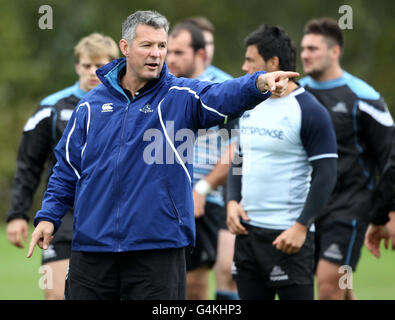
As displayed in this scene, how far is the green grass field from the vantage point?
10328 mm

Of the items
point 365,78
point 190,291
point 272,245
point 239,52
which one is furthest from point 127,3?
point 272,245

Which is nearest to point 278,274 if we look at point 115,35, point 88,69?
point 88,69

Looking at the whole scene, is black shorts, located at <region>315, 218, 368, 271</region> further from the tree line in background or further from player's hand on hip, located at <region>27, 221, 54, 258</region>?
the tree line in background

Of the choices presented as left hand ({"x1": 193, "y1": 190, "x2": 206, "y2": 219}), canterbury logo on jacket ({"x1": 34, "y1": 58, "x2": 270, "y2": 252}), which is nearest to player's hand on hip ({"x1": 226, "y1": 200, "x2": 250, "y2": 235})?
canterbury logo on jacket ({"x1": 34, "y1": 58, "x2": 270, "y2": 252})

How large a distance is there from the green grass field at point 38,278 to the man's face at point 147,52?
5.64m

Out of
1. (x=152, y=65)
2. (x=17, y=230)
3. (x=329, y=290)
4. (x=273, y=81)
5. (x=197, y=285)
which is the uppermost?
(x=152, y=65)

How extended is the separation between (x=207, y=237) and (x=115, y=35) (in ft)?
73.5

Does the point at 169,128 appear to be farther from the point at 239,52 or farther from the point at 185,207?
the point at 239,52

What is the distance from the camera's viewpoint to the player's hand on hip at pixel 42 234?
185 inches

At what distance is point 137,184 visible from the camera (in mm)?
4535

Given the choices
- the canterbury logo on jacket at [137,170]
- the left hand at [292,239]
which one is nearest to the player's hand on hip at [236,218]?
the left hand at [292,239]

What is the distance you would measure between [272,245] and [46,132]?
224cm

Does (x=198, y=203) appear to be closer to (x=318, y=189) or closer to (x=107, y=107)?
(x=318, y=189)

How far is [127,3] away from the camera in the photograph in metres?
→ 30.5
